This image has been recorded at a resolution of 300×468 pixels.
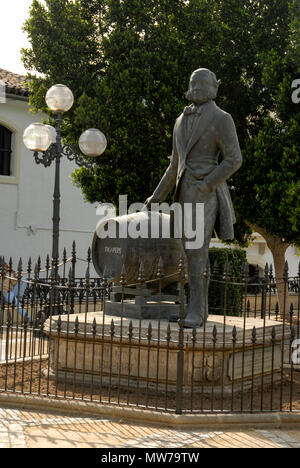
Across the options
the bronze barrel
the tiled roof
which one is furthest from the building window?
the bronze barrel

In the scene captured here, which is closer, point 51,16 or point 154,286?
point 154,286

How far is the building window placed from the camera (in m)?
18.1

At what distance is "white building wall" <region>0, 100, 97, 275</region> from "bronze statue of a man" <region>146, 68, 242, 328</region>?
40.9ft

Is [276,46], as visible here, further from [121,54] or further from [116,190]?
[116,190]

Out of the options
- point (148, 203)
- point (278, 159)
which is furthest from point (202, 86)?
point (278, 159)

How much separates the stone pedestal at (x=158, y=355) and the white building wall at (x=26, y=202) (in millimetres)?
11852

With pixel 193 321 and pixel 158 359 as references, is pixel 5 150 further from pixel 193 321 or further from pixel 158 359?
pixel 158 359

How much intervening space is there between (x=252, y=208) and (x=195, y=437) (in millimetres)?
8903

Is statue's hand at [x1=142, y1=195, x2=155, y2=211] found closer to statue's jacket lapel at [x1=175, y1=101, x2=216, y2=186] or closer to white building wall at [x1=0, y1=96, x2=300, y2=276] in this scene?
statue's jacket lapel at [x1=175, y1=101, x2=216, y2=186]

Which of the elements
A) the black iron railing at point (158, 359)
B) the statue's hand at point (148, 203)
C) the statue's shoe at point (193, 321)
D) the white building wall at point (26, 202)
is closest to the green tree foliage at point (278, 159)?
the statue's hand at point (148, 203)

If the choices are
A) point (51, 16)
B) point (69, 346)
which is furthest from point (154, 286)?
point (51, 16)

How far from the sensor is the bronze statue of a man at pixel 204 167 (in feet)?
20.7
